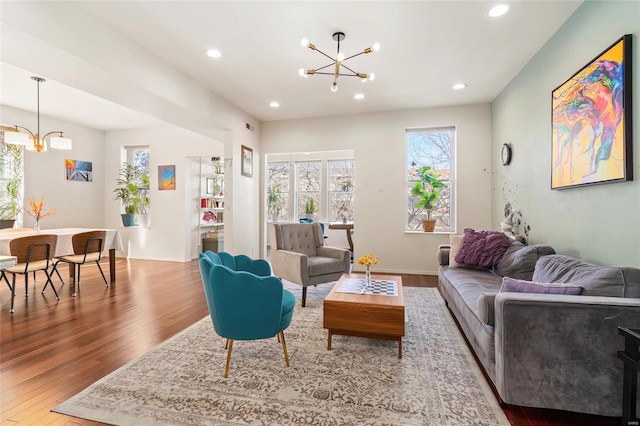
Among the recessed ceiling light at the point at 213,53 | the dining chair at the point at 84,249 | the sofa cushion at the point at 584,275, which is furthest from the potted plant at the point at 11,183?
the sofa cushion at the point at 584,275

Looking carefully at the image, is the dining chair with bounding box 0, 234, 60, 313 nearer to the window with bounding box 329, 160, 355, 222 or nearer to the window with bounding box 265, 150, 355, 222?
the window with bounding box 265, 150, 355, 222

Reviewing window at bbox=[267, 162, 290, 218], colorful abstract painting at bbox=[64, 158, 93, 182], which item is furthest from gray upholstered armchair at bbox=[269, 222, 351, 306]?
colorful abstract painting at bbox=[64, 158, 93, 182]

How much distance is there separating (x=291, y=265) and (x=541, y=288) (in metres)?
2.53

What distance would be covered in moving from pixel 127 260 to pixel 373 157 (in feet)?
18.3

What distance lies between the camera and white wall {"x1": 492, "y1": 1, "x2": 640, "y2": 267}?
2078 mm

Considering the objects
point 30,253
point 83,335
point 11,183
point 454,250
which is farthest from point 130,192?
point 454,250

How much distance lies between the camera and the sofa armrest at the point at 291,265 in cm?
359

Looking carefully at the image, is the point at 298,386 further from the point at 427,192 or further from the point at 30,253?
the point at 427,192

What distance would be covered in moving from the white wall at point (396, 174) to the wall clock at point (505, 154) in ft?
2.42

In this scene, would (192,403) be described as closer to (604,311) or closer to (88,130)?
(604,311)

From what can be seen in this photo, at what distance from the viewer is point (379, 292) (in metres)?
2.71

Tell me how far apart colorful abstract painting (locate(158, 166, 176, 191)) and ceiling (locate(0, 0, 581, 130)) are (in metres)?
1.92

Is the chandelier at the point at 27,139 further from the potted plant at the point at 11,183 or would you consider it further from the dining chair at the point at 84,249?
the potted plant at the point at 11,183

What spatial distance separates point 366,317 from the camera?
2361mm
